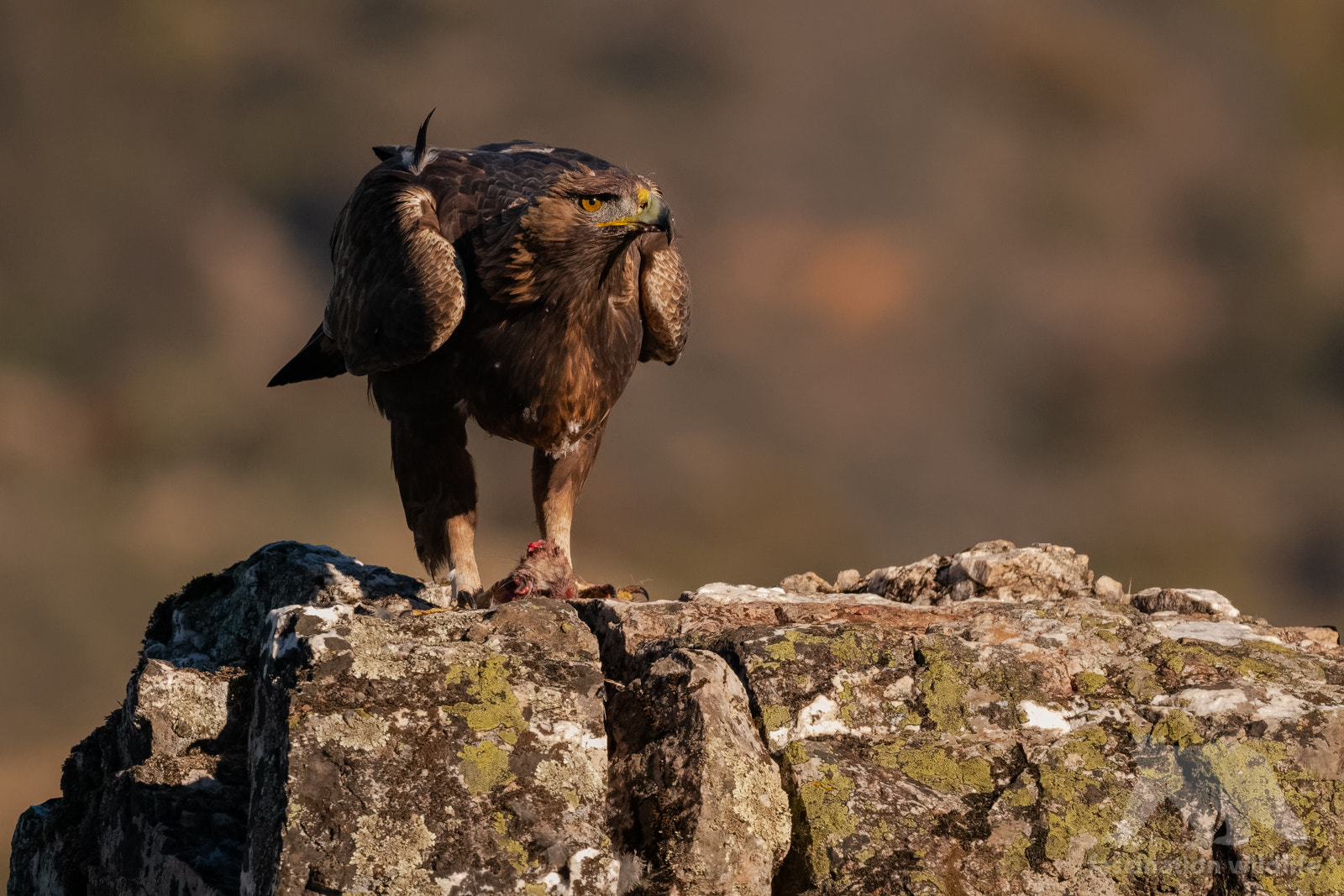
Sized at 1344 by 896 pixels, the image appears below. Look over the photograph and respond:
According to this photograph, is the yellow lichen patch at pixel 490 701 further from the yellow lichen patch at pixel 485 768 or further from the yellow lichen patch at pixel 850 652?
the yellow lichen patch at pixel 850 652

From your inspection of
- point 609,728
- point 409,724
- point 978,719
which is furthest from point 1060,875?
point 409,724

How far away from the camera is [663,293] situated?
21.6ft

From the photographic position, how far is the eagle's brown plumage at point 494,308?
564 cm

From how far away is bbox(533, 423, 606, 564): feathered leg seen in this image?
6.41 m

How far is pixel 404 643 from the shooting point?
314 cm

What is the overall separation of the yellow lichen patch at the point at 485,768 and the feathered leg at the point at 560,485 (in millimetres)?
3490

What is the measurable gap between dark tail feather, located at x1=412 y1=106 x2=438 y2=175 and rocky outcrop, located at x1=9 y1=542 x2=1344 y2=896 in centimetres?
326

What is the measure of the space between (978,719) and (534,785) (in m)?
1.25

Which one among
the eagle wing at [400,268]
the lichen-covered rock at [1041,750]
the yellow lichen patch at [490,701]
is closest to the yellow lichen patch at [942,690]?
the lichen-covered rock at [1041,750]

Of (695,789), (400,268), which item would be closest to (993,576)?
(695,789)

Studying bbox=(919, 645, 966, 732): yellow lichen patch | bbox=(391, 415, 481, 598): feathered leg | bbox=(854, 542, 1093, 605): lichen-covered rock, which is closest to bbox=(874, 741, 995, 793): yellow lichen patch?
bbox=(919, 645, 966, 732): yellow lichen patch

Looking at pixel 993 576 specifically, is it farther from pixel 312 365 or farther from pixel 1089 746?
pixel 312 365

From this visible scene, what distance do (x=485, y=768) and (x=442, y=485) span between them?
345cm

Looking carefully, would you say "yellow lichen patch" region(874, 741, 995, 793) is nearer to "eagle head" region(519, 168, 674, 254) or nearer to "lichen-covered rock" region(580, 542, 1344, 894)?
"lichen-covered rock" region(580, 542, 1344, 894)
